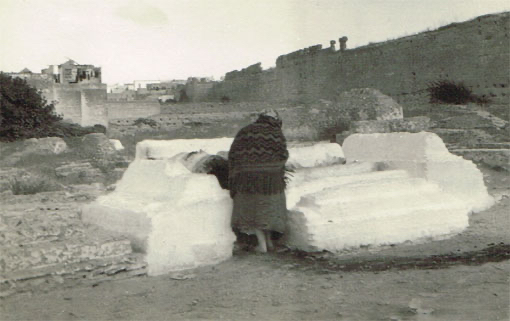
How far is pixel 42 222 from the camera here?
4945 millimetres

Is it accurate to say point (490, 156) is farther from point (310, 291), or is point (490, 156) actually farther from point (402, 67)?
point (402, 67)

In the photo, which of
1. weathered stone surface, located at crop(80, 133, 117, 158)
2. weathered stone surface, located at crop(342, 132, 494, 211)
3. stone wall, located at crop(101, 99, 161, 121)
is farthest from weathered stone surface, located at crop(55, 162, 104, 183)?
stone wall, located at crop(101, 99, 161, 121)

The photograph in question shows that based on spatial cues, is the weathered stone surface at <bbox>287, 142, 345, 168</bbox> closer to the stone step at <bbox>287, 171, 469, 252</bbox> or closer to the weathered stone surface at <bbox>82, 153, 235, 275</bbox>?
the stone step at <bbox>287, 171, 469, 252</bbox>

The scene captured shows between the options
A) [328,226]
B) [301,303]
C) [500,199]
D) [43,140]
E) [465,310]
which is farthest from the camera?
[43,140]

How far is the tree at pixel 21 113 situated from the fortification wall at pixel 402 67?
1315cm

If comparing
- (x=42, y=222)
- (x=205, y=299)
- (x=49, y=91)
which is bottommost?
(x=205, y=299)

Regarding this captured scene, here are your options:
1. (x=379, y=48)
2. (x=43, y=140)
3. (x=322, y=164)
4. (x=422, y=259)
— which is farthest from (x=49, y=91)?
(x=422, y=259)

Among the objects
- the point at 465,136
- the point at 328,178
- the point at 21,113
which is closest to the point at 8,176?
the point at 328,178

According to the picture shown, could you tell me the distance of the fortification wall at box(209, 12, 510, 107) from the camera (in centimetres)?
1944

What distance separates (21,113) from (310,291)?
17416mm

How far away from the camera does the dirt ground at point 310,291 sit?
3797 mm

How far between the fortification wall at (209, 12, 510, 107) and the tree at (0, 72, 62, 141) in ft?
43.2

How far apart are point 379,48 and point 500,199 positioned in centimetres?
1784

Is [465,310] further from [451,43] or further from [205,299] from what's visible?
[451,43]
